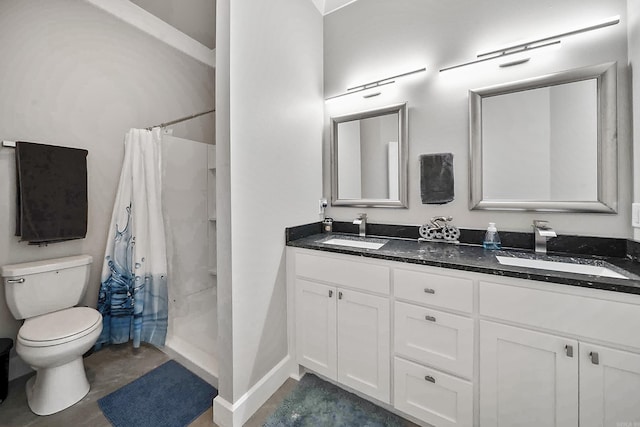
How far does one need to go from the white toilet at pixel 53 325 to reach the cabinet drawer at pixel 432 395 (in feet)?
6.09

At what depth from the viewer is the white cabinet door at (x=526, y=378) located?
96 cm

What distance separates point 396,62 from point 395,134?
0.55 meters

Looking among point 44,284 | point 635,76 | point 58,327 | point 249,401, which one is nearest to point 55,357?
point 58,327

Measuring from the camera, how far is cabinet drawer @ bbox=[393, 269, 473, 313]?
1135 millimetres

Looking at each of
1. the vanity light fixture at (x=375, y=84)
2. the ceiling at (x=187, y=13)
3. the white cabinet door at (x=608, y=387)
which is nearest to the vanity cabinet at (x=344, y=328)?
the white cabinet door at (x=608, y=387)

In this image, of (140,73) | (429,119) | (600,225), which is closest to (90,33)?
(140,73)

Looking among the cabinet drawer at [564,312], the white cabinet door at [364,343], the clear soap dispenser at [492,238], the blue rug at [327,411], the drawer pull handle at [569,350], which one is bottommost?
the blue rug at [327,411]

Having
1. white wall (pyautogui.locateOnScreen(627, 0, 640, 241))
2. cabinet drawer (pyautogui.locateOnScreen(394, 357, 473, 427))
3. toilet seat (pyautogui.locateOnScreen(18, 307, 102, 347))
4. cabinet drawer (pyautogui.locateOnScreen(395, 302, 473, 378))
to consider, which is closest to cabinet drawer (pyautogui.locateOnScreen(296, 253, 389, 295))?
cabinet drawer (pyautogui.locateOnScreen(395, 302, 473, 378))

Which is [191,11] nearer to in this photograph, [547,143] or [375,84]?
[375,84]

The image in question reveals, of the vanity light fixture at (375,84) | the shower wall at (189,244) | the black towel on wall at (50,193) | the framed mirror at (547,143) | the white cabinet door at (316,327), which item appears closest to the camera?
the framed mirror at (547,143)

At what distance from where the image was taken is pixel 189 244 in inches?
93.3

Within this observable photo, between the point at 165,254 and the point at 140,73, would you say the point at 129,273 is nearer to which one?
the point at 165,254

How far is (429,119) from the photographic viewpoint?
5.66 ft

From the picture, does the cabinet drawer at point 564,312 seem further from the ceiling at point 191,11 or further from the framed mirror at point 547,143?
the ceiling at point 191,11
